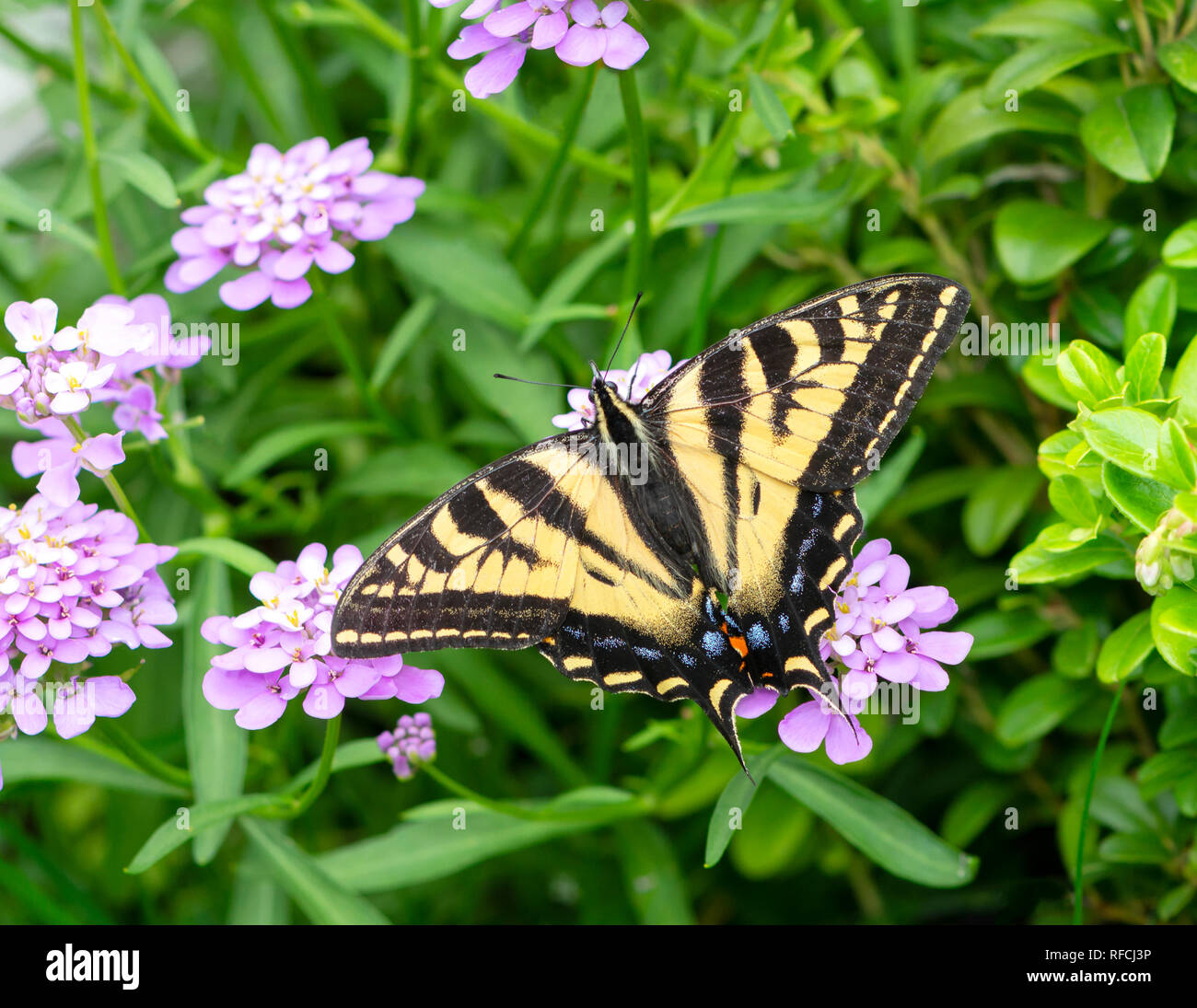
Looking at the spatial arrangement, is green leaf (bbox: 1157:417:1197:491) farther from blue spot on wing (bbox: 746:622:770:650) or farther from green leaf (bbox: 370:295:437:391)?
green leaf (bbox: 370:295:437:391)

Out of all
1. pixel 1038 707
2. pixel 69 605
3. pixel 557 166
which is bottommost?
pixel 1038 707

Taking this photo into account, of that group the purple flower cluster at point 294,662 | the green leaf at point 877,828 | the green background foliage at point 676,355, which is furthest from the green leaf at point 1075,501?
the purple flower cluster at point 294,662

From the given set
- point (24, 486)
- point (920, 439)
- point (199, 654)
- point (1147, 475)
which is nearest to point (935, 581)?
point (920, 439)

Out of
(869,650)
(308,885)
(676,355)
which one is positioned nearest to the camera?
(869,650)

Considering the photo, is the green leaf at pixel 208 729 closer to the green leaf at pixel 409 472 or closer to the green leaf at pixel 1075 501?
the green leaf at pixel 409 472

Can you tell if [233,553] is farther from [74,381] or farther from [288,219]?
[288,219]

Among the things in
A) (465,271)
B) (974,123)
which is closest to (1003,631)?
(974,123)
